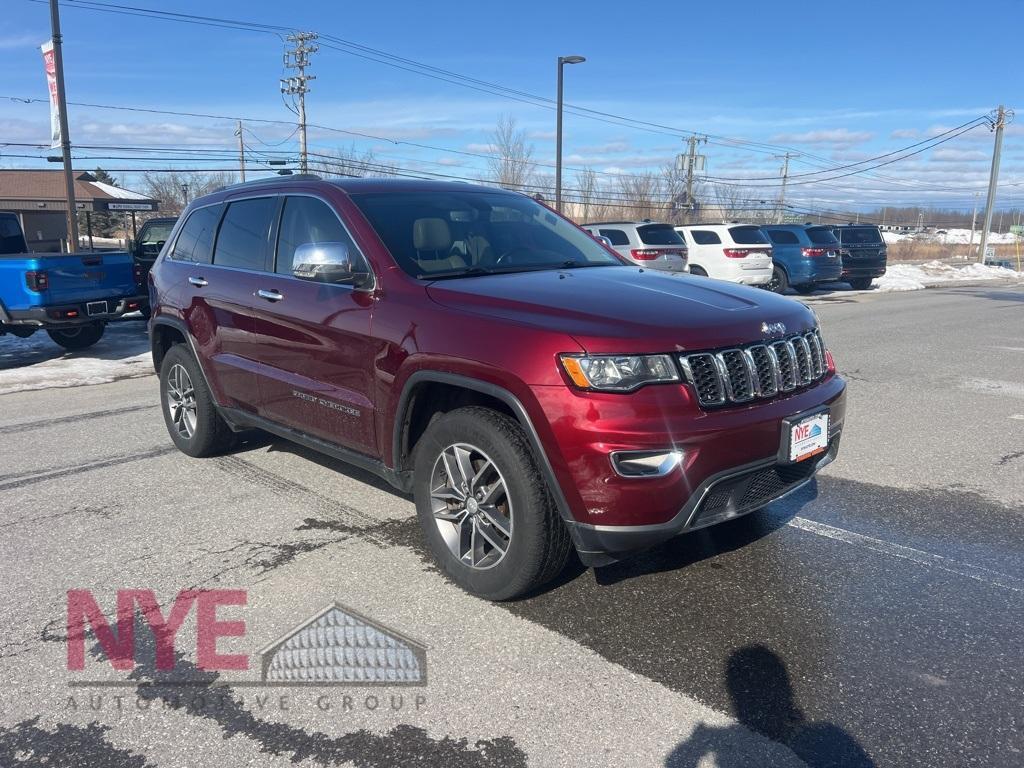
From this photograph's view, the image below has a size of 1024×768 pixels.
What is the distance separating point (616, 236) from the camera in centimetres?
1730

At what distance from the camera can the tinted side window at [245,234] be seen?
4.90 m

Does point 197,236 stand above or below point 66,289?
above

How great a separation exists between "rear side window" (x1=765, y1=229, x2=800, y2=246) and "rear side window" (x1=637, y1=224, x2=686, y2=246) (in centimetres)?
449

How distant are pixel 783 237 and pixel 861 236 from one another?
139 inches

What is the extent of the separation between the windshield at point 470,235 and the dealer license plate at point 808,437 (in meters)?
1.53

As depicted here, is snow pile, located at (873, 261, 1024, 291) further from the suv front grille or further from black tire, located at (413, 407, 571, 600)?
black tire, located at (413, 407, 571, 600)

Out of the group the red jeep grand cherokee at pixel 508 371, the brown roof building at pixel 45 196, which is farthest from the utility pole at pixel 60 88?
the brown roof building at pixel 45 196

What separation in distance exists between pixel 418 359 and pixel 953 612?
2.51 m

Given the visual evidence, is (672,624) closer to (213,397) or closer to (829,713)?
(829,713)

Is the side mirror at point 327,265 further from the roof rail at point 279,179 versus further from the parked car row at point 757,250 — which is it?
the parked car row at point 757,250

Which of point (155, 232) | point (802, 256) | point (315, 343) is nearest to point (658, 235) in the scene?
point (802, 256)

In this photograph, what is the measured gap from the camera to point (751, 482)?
10.9 feet

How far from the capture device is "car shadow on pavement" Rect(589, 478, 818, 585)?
3930 mm

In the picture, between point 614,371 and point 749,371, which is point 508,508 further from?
point 749,371
